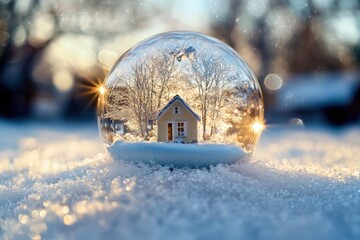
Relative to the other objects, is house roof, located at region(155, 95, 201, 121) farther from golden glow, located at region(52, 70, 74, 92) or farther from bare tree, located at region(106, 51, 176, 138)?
golden glow, located at region(52, 70, 74, 92)

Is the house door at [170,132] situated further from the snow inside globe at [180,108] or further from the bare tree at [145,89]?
the bare tree at [145,89]

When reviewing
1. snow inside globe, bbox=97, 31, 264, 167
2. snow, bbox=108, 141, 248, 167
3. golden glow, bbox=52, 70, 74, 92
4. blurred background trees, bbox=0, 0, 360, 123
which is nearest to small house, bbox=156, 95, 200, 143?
snow inside globe, bbox=97, 31, 264, 167

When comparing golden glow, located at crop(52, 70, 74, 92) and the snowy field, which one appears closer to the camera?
the snowy field

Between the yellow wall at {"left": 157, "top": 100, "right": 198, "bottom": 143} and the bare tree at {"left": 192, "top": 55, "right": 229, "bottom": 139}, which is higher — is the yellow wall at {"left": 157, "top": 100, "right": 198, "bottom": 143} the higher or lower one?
the lower one

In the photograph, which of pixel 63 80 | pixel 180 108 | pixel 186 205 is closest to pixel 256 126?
pixel 180 108

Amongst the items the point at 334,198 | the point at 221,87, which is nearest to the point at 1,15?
the point at 221,87

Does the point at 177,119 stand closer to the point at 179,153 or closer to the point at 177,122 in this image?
the point at 177,122

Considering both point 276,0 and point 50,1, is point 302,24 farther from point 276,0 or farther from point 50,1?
point 50,1
